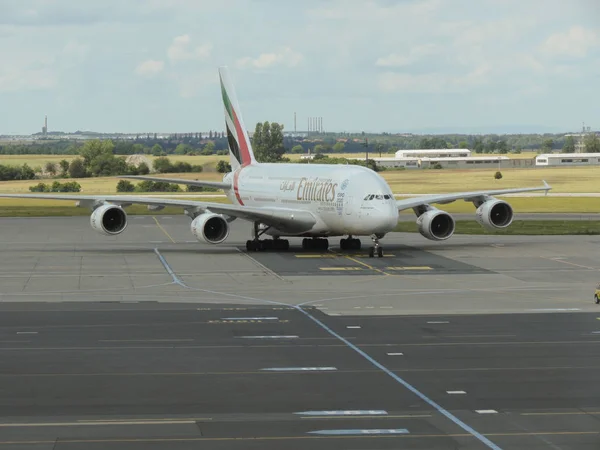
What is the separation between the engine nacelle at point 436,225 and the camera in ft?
207

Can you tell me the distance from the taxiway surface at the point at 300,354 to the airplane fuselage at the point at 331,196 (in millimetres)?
2393

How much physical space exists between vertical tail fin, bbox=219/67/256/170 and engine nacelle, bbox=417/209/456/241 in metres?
17.2

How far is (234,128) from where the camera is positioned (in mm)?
78188

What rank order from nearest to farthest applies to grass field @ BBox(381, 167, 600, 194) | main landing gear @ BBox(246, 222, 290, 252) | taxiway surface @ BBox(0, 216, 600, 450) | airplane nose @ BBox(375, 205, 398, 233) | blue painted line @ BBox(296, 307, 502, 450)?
blue painted line @ BBox(296, 307, 502, 450)
taxiway surface @ BBox(0, 216, 600, 450)
airplane nose @ BBox(375, 205, 398, 233)
main landing gear @ BBox(246, 222, 290, 252)
grass field @ BBox(381, 167, 600, 194)

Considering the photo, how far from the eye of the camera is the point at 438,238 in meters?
63.3

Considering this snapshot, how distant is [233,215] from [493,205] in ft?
49.7

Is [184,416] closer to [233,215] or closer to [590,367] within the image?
Answer: [590,367]

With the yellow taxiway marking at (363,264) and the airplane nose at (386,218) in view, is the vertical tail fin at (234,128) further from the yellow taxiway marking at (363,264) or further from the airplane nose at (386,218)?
the airplane nose at (386,218)

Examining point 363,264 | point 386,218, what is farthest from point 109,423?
point 386,218

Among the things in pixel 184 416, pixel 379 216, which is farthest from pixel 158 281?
pixel 184 416

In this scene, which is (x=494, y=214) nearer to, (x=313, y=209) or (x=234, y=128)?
(x=313, y=209)

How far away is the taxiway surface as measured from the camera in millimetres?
21359

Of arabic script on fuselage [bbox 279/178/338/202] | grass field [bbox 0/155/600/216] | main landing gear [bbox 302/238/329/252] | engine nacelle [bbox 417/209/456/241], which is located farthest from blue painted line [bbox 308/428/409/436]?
grass field [bbox 0/155/600/216]

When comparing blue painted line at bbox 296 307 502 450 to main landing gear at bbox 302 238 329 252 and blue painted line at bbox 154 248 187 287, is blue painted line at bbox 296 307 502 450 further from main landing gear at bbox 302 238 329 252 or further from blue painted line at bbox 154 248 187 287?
main landing gear at bbox 302 238 329 252
